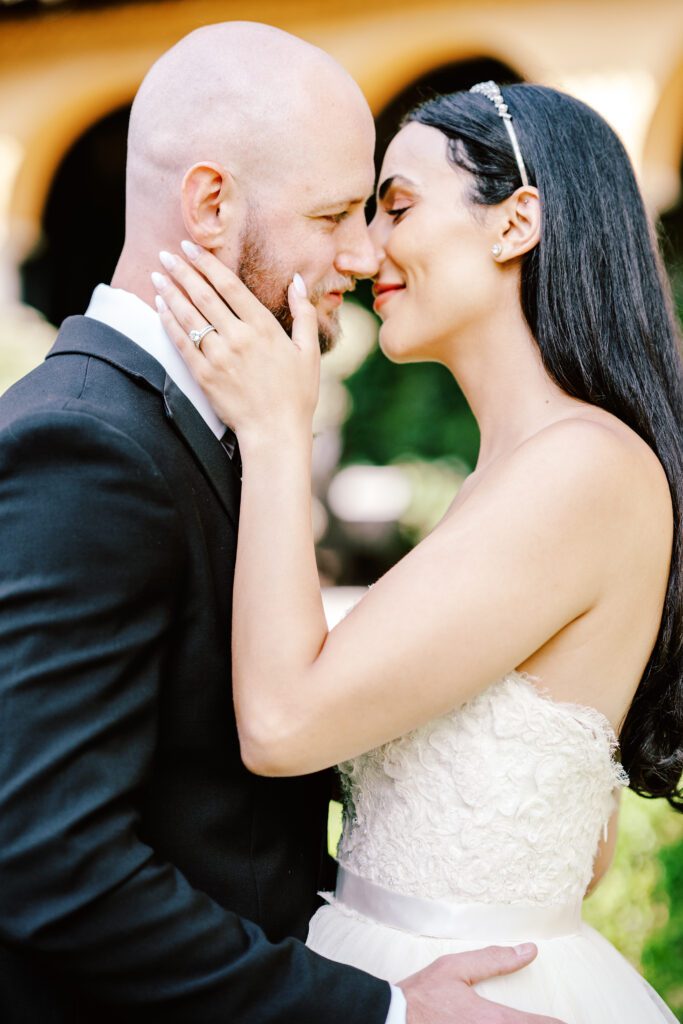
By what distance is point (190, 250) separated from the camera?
210cm

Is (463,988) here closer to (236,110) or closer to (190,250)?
(190,250)

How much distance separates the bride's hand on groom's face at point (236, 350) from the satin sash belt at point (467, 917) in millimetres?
974

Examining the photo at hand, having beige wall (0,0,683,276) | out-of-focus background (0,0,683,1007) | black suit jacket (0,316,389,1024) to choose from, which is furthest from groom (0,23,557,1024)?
beige wall (0,0,683,276)

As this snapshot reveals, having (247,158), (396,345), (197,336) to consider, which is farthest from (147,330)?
(396,345)

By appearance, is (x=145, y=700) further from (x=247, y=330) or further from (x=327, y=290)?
(x=327, y=290)

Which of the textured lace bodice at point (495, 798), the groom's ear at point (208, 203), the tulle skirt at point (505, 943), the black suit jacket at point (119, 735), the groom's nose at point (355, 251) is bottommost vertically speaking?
the tulle skirt at point (505, 943)

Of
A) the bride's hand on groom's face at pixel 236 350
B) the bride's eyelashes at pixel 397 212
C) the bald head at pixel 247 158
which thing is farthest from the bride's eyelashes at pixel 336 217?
the bride's eyelashes at pixel 397 212

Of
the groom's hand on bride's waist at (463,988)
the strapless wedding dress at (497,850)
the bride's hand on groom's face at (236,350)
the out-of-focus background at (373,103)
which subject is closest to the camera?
the groom's hand on bride's waist at (463,988)

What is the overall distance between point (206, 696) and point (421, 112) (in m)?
1.57

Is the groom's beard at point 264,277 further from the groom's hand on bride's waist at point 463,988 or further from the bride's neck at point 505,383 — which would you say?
the groom's hand on bride's waist at point 463,988

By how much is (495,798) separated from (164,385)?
1.02m

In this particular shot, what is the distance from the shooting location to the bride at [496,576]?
1933 mm

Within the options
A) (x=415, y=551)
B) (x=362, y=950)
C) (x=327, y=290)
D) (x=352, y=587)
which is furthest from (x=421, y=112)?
(x=352, y=587)

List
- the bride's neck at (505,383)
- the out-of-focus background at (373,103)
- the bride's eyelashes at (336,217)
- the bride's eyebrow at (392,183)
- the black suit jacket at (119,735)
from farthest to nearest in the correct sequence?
the out-of-focus background at (373,103)
the bride's eyebrow at (392,183)
the bride's neck at (505,383)
the bride's eyelashes at (336,217)
the black suit jacket at (119,735)
